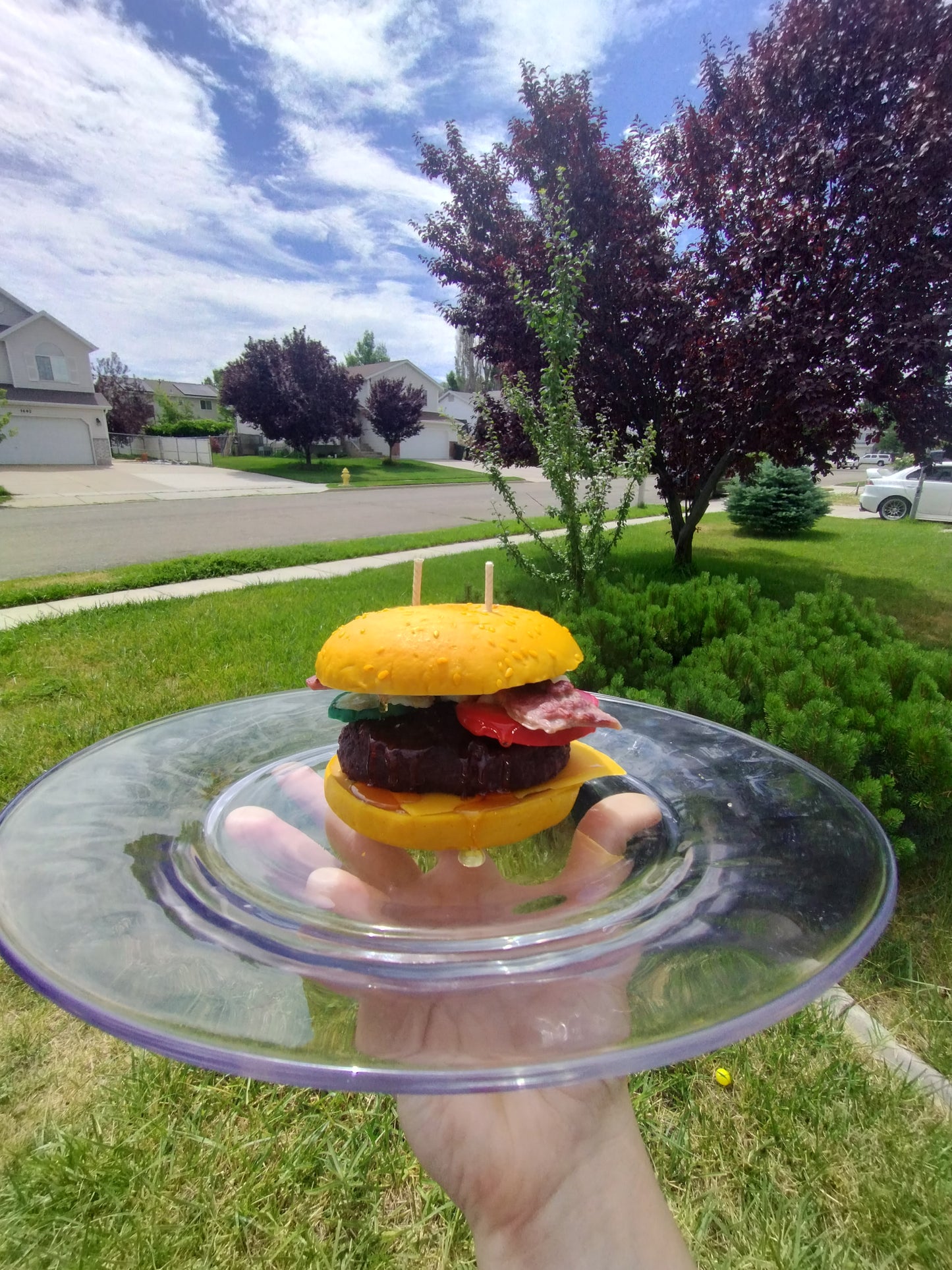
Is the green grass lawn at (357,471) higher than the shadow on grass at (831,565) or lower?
lower

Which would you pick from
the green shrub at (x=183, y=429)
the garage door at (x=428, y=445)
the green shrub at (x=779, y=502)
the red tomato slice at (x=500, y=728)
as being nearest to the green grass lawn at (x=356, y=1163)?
the red tomato slice at (x=500, y=728)

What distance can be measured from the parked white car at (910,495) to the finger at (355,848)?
24.3 meters

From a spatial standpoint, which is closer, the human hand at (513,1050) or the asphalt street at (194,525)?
the human hand at (513,1050)

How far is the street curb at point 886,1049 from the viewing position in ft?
6.78

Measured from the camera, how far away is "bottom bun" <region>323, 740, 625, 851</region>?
1780 mm

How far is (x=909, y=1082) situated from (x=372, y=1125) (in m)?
1.69

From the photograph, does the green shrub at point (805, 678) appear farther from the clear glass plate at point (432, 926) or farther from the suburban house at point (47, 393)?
the suburban house at point (47, 393)

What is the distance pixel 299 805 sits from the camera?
7.43 feet

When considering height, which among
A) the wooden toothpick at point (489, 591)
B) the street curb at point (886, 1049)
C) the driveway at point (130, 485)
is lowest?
the driveway at point (130, 485)

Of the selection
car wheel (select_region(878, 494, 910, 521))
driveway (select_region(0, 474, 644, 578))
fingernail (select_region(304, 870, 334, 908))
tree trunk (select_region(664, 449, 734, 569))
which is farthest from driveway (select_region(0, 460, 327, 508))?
fingernail (select_region(304, 870, 334, 908))

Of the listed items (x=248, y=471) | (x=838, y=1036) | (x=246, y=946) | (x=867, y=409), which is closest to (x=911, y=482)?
(x=867, y=409)

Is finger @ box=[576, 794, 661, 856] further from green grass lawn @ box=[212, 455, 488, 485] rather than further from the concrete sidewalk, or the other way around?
green grass lawn @ box=[212, 455, 488, 485]

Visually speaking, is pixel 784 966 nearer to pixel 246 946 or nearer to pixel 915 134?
pixel 246 946

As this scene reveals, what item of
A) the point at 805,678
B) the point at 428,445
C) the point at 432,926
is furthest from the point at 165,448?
the point at 432,926
